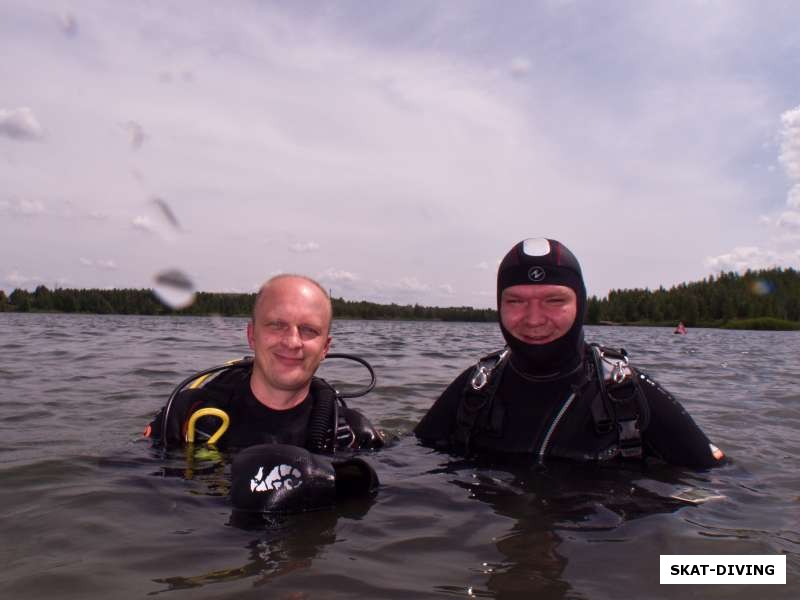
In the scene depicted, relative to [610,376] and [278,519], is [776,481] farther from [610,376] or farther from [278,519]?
[278,519]

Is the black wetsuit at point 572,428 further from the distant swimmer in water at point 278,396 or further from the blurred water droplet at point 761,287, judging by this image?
the blurred water droplet at point 761,287

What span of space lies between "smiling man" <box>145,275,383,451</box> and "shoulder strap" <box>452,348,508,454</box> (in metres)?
0.93

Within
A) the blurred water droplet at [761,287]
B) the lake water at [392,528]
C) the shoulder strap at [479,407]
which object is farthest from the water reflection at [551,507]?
the blurred water droplet at [761,287]

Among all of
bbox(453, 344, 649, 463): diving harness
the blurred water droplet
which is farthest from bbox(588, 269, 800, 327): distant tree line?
bbox(453, 344, 649, 463): diving harness

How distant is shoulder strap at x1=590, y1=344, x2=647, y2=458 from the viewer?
4.64 m

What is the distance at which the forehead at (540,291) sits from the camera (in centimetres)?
487

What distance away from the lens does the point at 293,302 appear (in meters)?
4.40

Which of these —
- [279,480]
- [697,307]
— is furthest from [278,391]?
[697,307]

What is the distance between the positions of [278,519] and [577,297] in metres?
2.94

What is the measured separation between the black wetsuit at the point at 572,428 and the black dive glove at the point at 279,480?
1831 mm

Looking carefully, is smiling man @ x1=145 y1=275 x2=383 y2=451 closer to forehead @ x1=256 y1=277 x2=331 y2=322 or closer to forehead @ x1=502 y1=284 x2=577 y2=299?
forehead @ x1=256 y1=277 x2=331 y2=322

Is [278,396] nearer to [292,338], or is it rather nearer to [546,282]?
[292,338]

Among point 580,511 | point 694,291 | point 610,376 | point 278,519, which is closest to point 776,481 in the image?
point 610,376

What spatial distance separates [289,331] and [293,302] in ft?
0.70
